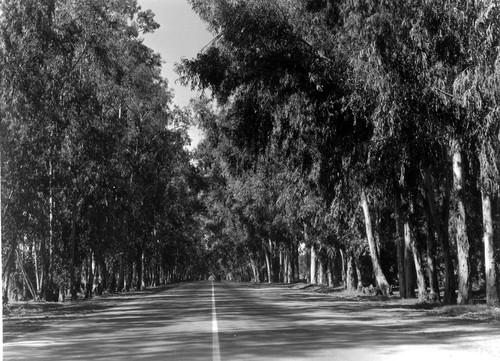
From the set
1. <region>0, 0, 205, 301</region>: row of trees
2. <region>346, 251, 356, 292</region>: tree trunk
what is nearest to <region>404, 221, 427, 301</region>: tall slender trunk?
<region>346, 251, 356, 292</region>: tree trunk

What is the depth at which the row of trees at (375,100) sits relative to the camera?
607 inches

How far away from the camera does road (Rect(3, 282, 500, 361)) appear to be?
1155 centimetres

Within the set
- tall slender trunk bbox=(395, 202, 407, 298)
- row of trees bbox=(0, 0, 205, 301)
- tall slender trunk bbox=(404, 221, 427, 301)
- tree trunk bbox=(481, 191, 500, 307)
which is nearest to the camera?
tree trunk bbox=(481, 191, 500, 307)

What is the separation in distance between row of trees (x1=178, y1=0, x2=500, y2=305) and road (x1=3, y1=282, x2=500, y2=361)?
16.3 feet

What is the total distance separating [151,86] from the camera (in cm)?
4428

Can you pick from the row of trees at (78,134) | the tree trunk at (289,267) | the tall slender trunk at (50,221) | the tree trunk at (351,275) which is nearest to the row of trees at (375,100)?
the row of trees at (78,134)

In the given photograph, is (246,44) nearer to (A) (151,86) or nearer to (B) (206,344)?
(B) (206,344)

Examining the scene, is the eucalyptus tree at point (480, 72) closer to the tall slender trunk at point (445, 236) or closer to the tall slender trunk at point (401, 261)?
the tall slender trunk at point (445, 236)

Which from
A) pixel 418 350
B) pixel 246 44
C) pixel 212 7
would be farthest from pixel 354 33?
pixel 418 350

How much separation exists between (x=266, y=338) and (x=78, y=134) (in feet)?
69.5

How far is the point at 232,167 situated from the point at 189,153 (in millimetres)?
28632

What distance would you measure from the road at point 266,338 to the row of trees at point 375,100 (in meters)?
4.98

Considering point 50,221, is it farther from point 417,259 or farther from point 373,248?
point 417,259

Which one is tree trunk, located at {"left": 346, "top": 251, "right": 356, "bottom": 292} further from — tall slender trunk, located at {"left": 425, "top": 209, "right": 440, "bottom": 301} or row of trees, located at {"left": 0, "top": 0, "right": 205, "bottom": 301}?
row of trees, located at {"left": 0, "top": 0, "right": 205, "bottom": 301}
